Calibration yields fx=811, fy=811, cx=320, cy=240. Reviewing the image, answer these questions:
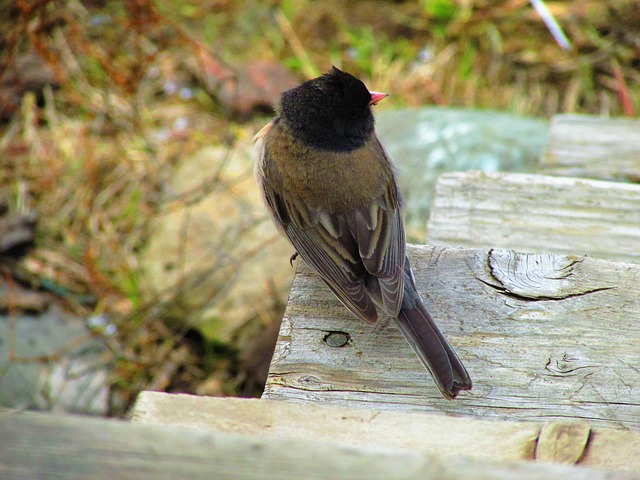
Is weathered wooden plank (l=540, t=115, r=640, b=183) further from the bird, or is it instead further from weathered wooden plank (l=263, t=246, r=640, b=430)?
weathered wooden plank (l=263, t=246, r=640, b=430)

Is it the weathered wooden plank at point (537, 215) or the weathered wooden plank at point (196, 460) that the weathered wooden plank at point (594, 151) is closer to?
the weathered wooden plank at point (537, 215)

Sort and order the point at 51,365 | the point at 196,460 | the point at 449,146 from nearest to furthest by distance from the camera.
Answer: the point at 196,460
the point at 51,365
the point at 449,146

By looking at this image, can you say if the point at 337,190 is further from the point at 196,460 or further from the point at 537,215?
the point at 196,460

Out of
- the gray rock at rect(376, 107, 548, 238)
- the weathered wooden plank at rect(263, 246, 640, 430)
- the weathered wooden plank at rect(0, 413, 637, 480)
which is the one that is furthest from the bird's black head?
the weathered wooden plank at rect(0, 413, 637, 480)

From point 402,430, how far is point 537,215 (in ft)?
4.45

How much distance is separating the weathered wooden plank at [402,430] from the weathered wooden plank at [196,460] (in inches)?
15.8

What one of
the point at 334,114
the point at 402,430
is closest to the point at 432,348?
the point at 402,430

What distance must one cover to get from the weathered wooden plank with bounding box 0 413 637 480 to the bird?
3.73 ft

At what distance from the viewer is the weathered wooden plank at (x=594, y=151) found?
3055mm

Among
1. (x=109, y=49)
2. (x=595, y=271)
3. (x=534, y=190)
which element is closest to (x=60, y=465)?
(x=595, y=271)

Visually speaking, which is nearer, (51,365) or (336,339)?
(336,339)

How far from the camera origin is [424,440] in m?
1.44

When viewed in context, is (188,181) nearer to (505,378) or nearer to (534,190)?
(534,190)

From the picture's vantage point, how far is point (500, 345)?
1922 millimetres
